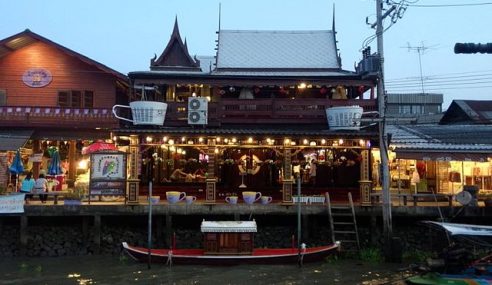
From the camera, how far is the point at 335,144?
24.1 metres

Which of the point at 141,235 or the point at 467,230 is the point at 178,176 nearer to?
the point at 141,235

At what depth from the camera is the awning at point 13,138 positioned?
2580 centimetres

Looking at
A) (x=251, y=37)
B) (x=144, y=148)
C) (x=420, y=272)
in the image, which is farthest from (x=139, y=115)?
(x=420, y=272)

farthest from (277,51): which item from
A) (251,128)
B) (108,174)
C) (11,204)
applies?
(11,204)

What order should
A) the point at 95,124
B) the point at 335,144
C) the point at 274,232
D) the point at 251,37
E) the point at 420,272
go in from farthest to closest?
the point at 251,37 → the point at 95,124 → the point at 335,144 → the point at 274,232 → the point at 420,272

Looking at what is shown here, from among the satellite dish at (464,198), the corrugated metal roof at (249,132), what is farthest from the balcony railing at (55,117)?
the satellite dish at (464,198)

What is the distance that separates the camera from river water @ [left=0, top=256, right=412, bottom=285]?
57.5ft

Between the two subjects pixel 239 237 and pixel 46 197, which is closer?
pixel 239 237

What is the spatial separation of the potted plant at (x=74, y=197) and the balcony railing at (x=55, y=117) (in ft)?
18.8

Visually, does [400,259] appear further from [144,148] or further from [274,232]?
[144,148]

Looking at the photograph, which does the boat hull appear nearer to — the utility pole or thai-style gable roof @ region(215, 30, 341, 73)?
the utility pole

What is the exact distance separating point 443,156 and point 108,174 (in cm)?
1529

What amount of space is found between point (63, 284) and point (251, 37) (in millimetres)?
19686

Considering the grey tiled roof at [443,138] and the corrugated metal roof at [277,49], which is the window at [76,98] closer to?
the corrugated metal roof at [277,49]
